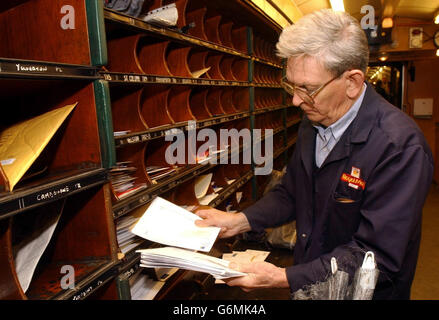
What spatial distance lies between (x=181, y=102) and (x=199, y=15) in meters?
0.80

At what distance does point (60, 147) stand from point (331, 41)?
113cm

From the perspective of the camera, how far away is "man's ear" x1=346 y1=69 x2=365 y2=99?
1.34 metres

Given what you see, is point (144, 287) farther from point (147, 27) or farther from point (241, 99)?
point (241, 99)

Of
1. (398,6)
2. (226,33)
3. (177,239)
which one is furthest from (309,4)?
(177,239)

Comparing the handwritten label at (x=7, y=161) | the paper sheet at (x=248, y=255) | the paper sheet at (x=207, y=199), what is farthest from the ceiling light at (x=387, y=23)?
the handwritten label at (x=7, y=161)

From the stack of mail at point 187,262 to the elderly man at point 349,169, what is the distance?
0.12 meters

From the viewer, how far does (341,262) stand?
1.21 meters

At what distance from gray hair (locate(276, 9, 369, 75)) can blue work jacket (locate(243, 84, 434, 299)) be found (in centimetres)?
20

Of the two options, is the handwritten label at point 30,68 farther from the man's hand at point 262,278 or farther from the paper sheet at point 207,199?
the paper sheet at point 207,199

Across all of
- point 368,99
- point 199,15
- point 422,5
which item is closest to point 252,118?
point 199,15

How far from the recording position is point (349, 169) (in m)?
1.37

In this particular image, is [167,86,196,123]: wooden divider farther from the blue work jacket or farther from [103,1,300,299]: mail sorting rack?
the blue work jacket

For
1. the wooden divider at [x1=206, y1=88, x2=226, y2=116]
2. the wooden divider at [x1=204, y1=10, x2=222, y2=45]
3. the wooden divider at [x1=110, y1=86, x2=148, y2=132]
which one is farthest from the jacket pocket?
the wooden divider at [x1=204, y1=10, x2=222, y2=45]
